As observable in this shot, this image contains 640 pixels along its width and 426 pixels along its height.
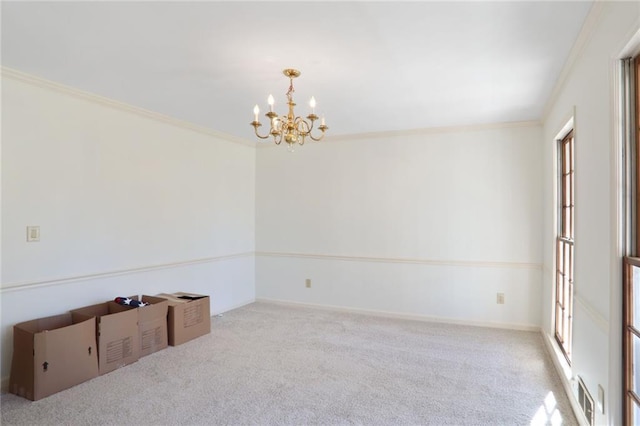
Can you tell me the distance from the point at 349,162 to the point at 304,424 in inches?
132

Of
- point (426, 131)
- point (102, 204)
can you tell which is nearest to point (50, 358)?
point (102, 204)

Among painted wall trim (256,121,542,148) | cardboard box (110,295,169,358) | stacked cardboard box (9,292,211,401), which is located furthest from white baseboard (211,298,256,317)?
painted wall trim (256,121,542,148)

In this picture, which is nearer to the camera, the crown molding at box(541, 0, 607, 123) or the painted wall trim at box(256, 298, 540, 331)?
the crown molding at box(541, 0, 607, 123)

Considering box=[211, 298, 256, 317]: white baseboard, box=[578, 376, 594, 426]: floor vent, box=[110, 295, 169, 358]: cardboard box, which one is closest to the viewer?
box=[578, 376, 594, 426]: floor vent

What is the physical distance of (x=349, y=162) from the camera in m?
4.91

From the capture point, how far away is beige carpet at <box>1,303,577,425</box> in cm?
235

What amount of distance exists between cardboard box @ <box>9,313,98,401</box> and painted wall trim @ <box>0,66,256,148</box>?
1.87m

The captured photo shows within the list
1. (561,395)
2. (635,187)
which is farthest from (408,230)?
(635,187)

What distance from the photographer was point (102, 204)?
3396 mm

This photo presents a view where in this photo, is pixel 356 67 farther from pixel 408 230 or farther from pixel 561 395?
pixel 561 395

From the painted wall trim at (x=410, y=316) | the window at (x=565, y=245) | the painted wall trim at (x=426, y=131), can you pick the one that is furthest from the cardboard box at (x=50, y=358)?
the window at (x=565, y=245)

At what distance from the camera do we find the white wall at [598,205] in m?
1.67

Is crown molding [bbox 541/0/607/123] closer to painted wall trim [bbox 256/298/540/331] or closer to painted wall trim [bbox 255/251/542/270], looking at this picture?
painted wall trim [bbox 255/251/542/270]

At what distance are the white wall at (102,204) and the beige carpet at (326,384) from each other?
805 millimetres
